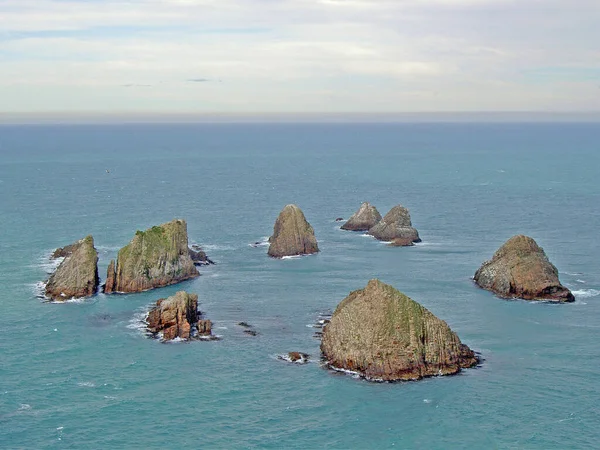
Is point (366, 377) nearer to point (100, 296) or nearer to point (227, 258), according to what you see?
point (100, 296)

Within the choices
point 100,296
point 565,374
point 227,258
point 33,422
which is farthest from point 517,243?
point 33,422

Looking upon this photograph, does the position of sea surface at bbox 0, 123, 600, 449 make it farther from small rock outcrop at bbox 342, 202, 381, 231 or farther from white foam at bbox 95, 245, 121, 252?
small rock outcrop at bbox 342, 202, 381, 231

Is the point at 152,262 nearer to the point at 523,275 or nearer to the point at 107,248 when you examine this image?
the point at 107,248

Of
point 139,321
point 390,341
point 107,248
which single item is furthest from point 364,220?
point 390,341

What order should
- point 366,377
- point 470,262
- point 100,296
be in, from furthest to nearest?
point 470,262, point 100,296, point 366,377

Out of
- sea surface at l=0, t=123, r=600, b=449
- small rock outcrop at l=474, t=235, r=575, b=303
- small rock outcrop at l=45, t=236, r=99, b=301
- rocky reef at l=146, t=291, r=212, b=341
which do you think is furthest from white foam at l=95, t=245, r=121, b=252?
small rock outcrop at l=474, t=235, r=575, b=303

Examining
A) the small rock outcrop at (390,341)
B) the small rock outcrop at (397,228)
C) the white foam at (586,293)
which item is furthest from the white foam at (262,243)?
the small rock outcrop at (390,341)
